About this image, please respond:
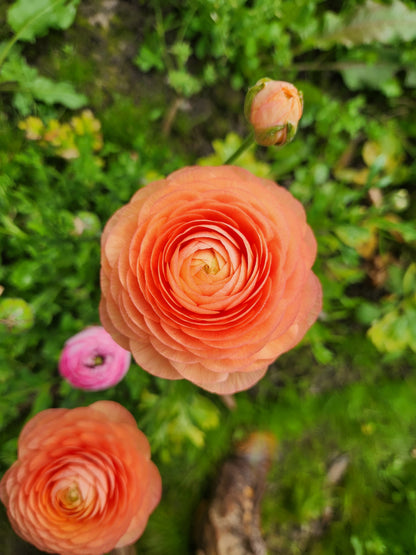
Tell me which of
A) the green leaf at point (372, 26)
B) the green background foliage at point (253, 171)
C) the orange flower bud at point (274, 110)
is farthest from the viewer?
the green leaf at point (372, 26)

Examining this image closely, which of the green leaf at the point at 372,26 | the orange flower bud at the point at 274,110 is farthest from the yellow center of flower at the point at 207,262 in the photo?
the green leaf at the point at 372,26

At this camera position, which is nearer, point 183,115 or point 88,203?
point 88,203

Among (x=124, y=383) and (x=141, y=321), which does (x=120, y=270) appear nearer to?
(x=141, y=321)

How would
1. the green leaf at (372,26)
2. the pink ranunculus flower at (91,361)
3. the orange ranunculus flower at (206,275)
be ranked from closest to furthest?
1. the orange ranunculus flower at (206,275)
2. the pink ranunculus flower at (91,361)
3. the green leaf at (372,26)

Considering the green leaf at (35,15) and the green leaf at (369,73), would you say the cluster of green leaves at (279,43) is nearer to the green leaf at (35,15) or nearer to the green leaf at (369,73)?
the green leaf at (369,73)

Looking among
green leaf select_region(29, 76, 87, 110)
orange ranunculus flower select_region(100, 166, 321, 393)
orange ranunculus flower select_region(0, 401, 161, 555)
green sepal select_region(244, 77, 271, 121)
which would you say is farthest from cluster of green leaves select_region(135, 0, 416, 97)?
orange ranunculus flower select_region(0, 401, 161, 555)

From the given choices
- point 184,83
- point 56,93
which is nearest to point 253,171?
point 184,83

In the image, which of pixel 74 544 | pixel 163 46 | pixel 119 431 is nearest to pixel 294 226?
pixel 119 431

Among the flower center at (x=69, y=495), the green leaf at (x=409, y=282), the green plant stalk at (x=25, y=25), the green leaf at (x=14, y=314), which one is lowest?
the green leaf at (x=409, y=282)
